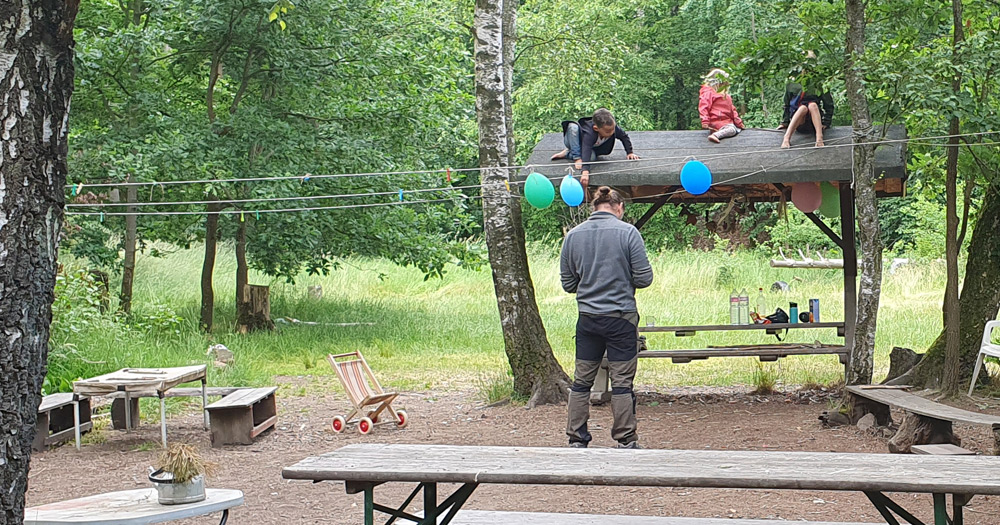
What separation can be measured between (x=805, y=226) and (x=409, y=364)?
18670 mm

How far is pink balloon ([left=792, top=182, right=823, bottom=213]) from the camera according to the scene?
9.39 m

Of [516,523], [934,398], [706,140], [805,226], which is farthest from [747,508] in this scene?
[805,226]

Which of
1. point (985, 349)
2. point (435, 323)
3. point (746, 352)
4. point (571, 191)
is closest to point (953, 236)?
point (985, 349)

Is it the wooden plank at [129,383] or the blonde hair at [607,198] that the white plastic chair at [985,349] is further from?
the wooden plank at [129,383]

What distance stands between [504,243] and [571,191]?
1313mm

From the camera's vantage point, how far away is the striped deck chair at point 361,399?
345 inches

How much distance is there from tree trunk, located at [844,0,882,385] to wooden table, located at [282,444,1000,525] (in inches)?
181

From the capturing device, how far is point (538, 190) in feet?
28.2

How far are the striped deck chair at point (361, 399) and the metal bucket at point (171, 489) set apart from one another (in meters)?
4.44

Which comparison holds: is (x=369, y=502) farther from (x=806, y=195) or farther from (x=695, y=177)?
(x=806, y=195)

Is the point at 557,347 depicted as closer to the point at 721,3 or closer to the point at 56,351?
the point at 56,351

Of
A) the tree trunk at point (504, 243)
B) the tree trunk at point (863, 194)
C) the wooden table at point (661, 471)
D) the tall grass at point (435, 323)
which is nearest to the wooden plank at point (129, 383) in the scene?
the tall grass at point (435, 323)

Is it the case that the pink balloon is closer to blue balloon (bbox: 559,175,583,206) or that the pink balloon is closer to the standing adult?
blue balloon (bbox: 559,175,583,206)

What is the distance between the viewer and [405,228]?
53.4 ft
